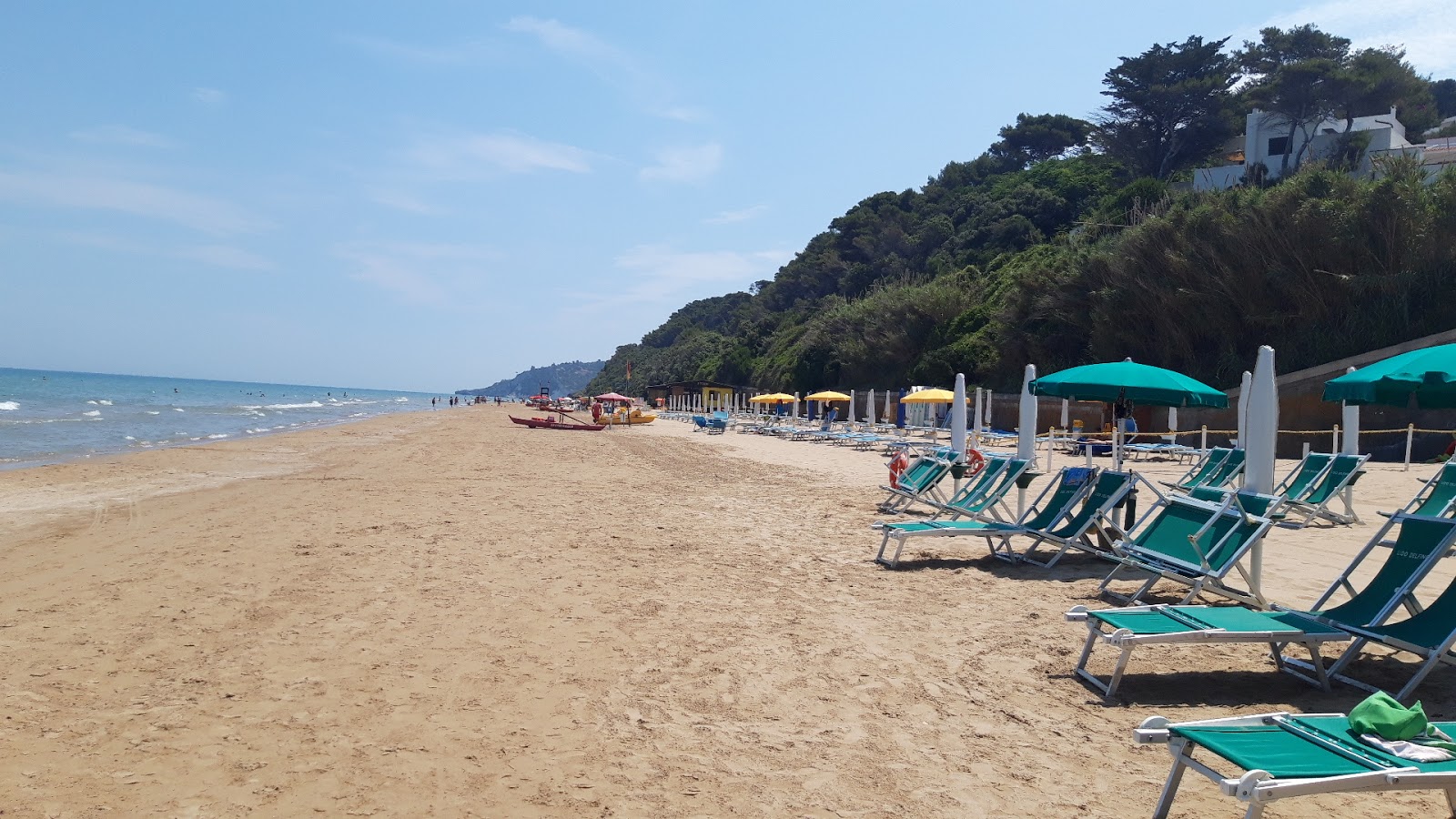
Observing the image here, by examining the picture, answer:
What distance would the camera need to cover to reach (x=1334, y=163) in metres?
31.6

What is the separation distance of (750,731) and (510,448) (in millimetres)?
19628

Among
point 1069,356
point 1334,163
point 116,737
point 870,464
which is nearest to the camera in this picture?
point 116,737

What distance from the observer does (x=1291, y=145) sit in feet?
118

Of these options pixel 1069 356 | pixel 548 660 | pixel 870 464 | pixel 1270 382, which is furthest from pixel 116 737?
pixel 1069 356

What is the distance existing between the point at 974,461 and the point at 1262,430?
4396mm

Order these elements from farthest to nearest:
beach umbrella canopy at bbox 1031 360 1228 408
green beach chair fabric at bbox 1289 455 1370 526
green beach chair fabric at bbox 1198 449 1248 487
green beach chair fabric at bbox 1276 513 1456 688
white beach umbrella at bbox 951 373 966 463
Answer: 1. white beach umbrella at bbox 951 373 966 463
2. green beach chair fabric at bbox 1198 449 1248 487
3. green beach chair fabric at bbox 1289 455 1370 526
4. beach umbrella canopy at bbox 1031 360 1228 408
5. green beach chair fabric at bbox 1276 513 1456 688

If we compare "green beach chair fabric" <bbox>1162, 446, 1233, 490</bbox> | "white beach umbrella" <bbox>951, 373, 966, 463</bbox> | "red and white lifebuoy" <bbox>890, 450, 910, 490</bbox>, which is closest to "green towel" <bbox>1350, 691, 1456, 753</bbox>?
"red and white lifebuoy" <bbox>890, 450, 910, 490</bbox>

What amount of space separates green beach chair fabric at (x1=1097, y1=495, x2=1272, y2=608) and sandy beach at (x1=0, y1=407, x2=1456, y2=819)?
15.9 inches

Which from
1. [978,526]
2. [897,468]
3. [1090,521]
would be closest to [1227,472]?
[897,468]

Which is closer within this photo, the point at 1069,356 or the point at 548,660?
the point at 548,660

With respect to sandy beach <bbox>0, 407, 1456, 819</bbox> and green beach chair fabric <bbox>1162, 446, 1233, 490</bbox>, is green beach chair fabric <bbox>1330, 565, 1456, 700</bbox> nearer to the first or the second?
sandy beach <bbox>0, 407, 1456, 819</bbox>

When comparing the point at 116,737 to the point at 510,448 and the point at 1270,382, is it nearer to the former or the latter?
the point at 1270,382

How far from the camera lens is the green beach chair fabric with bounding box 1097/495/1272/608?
5465 mm

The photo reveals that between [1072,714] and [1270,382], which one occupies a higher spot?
[1270,382]
